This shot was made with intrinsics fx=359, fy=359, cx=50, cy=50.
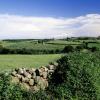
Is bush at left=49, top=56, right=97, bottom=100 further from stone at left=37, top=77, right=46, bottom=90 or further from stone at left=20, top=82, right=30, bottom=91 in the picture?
stone at left=20, top=82, right=30, bottom=91

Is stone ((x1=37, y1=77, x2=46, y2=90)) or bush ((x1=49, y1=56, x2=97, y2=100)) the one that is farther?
bush ((x1=49, y1=56, x2=97, y2=100))

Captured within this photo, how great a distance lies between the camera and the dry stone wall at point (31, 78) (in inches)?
647

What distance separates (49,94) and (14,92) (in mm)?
2487

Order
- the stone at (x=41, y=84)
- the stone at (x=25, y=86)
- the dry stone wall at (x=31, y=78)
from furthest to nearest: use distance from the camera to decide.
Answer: the stone at (x=41, y=84), the dry stone wall at (x=31, y=78), the stone at (x=25, y=86)

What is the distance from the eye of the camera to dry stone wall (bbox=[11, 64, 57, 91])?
16422mm

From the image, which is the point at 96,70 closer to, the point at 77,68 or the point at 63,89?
the point at 77,68

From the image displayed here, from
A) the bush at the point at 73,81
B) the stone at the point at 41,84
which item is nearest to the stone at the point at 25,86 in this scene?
the stone at the point at 41,84

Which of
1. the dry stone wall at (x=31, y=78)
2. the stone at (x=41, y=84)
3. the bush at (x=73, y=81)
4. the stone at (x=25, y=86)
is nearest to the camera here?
the stone at (x=25, y=86)

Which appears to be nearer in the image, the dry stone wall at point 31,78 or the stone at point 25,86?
the stone at point 25,86

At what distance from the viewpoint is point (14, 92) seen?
14.6 metres

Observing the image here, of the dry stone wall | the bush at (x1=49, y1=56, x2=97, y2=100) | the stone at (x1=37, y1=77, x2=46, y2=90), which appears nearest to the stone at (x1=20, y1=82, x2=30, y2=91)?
the dry stone wall

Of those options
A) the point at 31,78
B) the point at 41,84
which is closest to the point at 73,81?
the point at 41,84

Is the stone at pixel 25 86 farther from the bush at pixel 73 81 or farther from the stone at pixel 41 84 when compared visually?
the bush at pixel 73 81

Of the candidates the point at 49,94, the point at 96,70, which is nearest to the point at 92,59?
the point at 96,70
